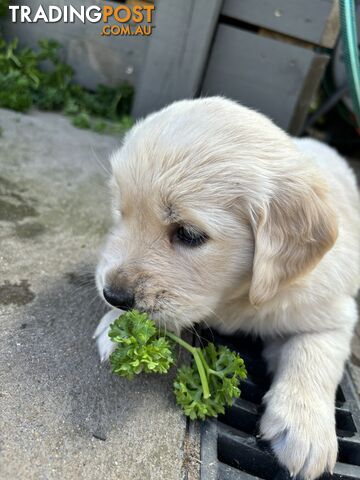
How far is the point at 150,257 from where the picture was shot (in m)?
1.86

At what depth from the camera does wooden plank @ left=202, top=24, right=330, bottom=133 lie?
4406 millimetres

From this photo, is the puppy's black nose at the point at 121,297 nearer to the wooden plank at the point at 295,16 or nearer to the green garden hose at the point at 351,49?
the green garden hose at the point at 351,49

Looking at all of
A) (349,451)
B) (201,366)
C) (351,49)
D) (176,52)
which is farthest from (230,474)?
(176,52)

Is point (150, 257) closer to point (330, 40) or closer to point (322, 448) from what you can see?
point (322, 448)

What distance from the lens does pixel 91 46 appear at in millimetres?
4906

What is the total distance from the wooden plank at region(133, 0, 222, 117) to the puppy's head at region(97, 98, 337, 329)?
105 inches

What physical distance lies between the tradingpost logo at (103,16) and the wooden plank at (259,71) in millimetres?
752

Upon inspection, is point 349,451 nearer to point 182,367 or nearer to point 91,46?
point 182,367

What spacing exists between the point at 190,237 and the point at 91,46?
3.74 meters

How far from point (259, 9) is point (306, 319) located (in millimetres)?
3226

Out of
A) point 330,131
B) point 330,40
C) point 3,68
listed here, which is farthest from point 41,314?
point 330,131

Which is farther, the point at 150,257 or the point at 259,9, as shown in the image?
the point at 259,9

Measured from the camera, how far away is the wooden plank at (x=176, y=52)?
425 cm

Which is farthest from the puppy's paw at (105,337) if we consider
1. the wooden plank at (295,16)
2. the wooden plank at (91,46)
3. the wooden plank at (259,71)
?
the wooden plank at (91,46)
